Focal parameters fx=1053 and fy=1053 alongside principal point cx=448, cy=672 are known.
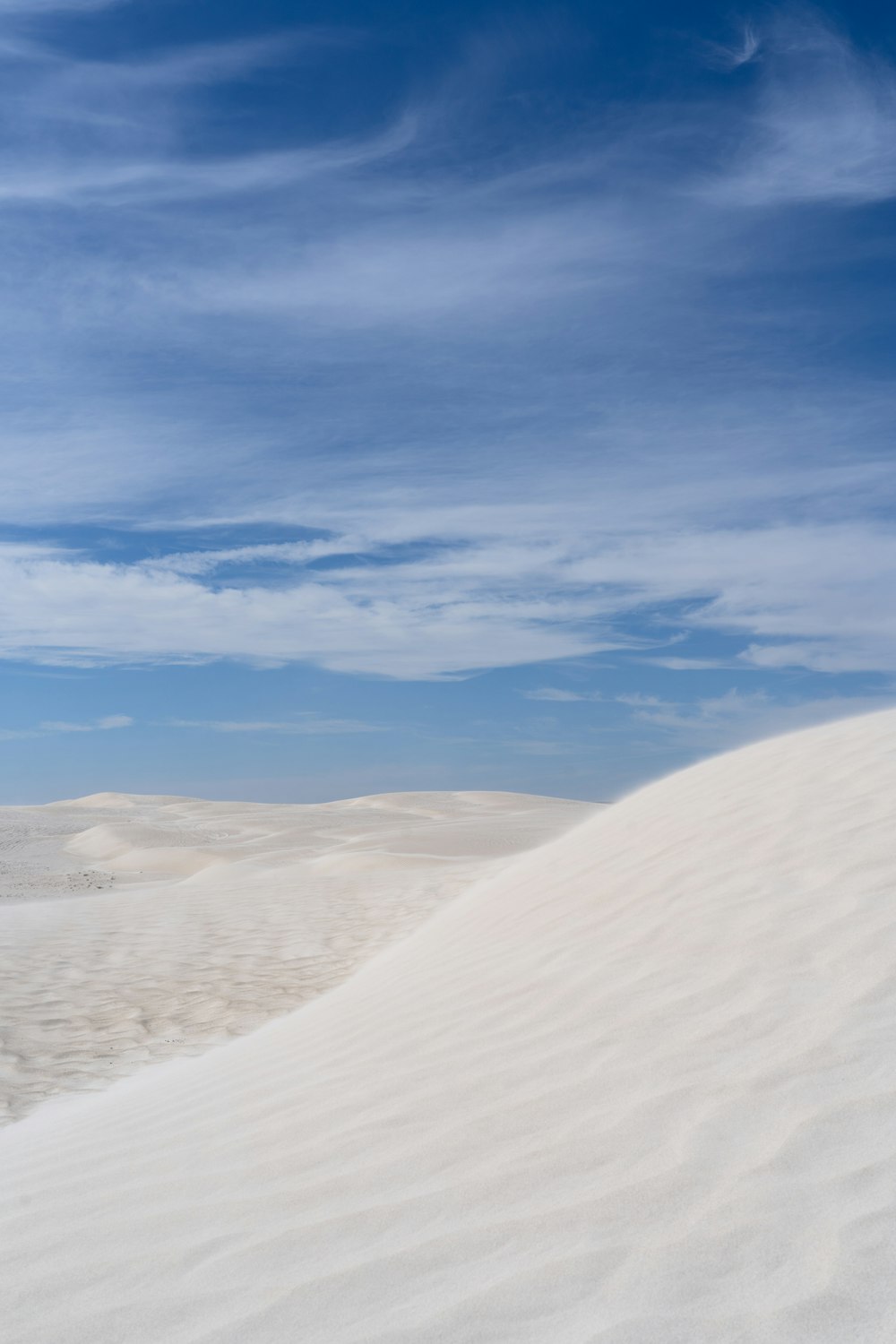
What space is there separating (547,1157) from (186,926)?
381 inches

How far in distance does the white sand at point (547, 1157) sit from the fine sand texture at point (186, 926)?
1779 mm

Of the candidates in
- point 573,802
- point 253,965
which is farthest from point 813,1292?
point 573,802

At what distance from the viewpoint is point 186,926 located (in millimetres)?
11836

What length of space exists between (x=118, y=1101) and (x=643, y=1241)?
132 inches

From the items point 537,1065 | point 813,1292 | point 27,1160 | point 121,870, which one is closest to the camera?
point 813,1292

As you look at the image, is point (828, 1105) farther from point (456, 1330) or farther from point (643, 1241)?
point (456, 1330)

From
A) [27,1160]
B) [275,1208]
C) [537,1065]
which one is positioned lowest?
[275,1208]

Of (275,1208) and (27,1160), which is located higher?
(27,1160)

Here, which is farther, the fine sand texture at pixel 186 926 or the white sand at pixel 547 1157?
the fine sand texture at pixel 186 926

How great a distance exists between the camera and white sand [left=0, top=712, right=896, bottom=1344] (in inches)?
86.7

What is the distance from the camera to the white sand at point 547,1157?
7.23ft

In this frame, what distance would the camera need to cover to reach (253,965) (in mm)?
9234

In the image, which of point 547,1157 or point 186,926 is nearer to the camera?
point 547,1157

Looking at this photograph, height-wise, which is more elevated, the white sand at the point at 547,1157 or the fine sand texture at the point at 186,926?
the fine sand texture at the point at 186,926
